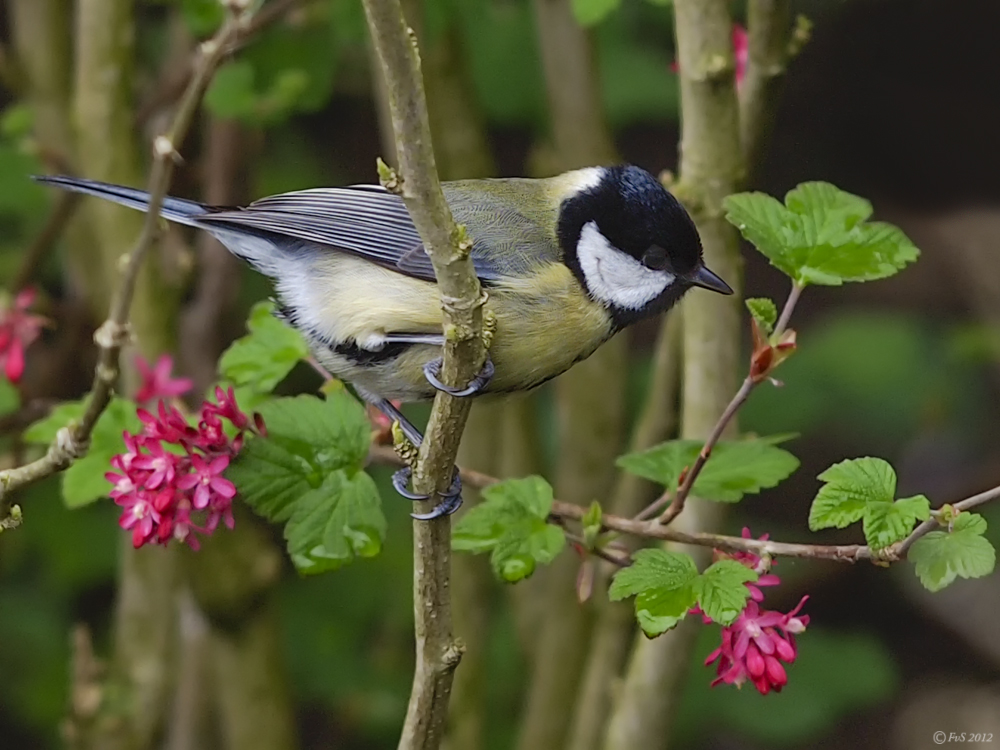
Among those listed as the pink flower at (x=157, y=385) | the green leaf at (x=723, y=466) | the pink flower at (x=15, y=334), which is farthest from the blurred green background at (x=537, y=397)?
the green leaf at (x=723, y=466)

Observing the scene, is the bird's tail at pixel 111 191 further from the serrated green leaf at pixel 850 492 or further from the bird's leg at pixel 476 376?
the serrated green leaf at pixel 850 492

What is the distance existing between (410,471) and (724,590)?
0.45 m

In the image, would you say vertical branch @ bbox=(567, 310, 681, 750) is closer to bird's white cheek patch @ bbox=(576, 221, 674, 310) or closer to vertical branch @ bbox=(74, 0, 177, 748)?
bird's white cheek patch @ bbox=(576, 221, 674, 310)

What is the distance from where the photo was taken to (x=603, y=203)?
1.61m

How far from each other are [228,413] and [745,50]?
3.04 ft

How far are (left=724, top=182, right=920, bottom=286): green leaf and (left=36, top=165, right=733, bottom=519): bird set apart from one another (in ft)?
0.85

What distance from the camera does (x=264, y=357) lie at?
142cm

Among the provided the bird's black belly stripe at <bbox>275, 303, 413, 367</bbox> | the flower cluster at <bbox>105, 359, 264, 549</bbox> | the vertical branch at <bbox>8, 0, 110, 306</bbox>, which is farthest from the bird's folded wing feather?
the vertical branch at <bbox>8, 0, 110, 306</bbox>

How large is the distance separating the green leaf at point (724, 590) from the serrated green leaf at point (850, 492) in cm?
8

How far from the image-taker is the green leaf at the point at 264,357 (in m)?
1.39

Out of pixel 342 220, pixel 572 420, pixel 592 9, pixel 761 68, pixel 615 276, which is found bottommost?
pixel 572 420

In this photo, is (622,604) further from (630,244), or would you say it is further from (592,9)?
(592,9)

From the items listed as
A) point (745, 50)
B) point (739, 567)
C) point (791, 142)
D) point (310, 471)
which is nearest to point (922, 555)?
point (739, 567)

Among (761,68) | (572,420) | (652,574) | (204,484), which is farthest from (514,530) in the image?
(572,420)
